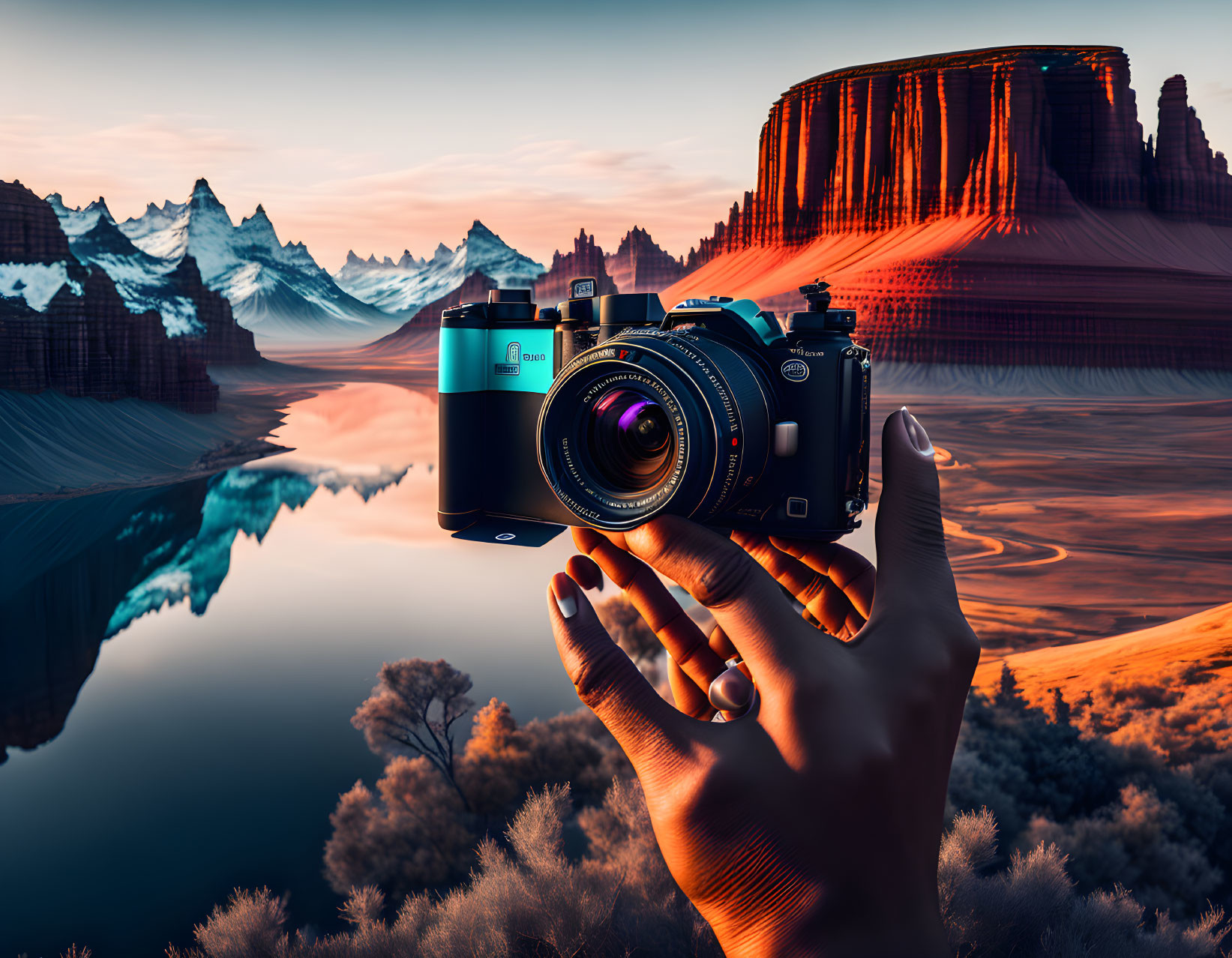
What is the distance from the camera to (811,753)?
1485 millimetres

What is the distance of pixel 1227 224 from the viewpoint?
75.4m

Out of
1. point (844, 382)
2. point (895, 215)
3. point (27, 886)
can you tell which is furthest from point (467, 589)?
point (895, 215)

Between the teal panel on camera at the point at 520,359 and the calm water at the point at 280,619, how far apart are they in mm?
14727

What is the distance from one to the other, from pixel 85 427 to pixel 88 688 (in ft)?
144

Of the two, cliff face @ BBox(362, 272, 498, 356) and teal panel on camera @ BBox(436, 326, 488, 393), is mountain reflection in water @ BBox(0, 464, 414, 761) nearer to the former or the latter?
teal panel on camera @ BBox(436, 326, 488, 393)

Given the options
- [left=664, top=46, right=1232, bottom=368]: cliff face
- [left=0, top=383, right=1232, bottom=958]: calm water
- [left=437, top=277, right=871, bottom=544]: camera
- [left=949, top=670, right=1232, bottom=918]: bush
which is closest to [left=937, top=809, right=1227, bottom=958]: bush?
[left=949, top=670, right=1232, bottom=918]: bush

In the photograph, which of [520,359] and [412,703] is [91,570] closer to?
[412,703]

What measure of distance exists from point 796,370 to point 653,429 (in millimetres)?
494

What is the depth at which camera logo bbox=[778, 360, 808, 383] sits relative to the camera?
94.3 inches

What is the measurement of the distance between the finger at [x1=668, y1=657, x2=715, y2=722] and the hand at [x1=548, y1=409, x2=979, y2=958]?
1.22 ft

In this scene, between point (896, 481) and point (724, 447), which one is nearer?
point (896, 481)

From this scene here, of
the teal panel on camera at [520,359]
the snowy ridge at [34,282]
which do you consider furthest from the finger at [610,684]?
the snowy ridge at [34,282]

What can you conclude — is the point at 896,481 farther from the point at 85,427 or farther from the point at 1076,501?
the point at 85,427

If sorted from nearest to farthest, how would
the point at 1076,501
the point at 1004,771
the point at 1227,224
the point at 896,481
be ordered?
the point at 896,481, the point at 1004,771, the point at 1076,501, the point at 1227,224
